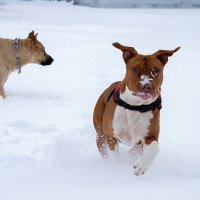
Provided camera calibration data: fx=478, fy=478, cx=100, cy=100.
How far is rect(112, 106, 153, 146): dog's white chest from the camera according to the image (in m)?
4.48

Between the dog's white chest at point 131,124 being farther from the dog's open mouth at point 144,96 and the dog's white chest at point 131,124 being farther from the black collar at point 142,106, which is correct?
the dog's open mouth at point 144,96

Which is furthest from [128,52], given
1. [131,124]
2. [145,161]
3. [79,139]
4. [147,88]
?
[79,139]

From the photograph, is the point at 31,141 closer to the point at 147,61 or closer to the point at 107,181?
the point at 107,181

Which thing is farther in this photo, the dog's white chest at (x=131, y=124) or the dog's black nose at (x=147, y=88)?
the dog's white chest at (x=131, y=124)

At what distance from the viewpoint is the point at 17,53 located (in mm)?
9234

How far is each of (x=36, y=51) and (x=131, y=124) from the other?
5412 millimetres

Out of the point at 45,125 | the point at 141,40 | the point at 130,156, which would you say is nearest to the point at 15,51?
the point at 45,125

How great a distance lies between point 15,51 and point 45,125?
3.15 meters

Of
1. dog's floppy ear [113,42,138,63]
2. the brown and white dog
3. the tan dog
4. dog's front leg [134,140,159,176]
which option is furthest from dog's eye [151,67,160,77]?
the tan dog

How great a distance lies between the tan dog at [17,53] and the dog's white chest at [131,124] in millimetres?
4521

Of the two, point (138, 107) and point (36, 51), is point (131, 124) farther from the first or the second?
point (36, 51)

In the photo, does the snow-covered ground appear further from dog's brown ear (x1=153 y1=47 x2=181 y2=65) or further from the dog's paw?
dog's brown ear (x1=153 y1=47 x2=181 y2=65)

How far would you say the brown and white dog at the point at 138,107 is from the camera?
417cm

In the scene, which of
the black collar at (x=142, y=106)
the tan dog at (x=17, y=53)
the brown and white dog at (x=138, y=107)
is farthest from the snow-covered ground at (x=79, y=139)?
the black collar at (x=142, y=106)
